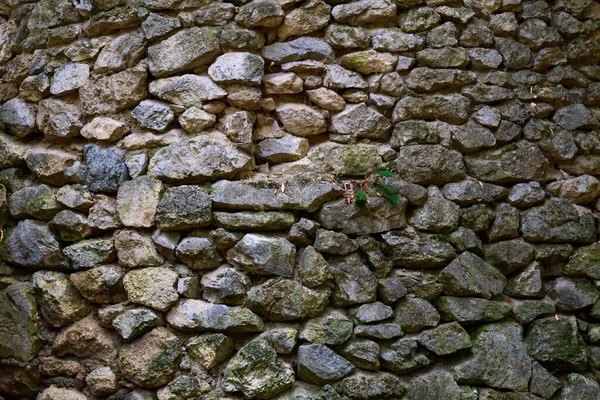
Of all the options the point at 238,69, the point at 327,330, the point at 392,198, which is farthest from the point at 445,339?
the point at 238,69

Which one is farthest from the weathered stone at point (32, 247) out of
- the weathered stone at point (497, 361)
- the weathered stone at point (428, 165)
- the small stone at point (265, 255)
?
the weathered stone at point (497, 361)

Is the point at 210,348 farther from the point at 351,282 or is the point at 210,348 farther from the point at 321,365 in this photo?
the point at 351,282

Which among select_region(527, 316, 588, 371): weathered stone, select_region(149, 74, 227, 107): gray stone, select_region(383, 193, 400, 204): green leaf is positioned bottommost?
select_region(527, 316, 588, 371): weathered stone

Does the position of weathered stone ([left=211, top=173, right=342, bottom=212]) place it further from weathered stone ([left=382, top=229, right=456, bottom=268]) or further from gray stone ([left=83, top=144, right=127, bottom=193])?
gray stone ([left=83, top=144, right=127, bottom=193])

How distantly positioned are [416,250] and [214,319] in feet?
3.07

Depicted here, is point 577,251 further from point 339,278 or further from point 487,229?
point 339,278

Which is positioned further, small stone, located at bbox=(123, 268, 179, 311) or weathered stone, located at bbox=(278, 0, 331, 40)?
weathered stone, located at bbox=(278, 0, 331, 40)

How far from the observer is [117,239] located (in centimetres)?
240

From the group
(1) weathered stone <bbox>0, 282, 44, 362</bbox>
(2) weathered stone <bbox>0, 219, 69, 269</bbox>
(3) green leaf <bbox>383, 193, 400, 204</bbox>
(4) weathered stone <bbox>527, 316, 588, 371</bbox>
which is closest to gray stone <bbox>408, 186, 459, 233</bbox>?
(3) green leaf <bbox>383, 193, 400, 204</bbox>

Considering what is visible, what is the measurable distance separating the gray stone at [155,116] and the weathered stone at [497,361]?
1693 millimetres

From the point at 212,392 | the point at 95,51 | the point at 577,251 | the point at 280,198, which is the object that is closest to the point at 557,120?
the point at 577,251

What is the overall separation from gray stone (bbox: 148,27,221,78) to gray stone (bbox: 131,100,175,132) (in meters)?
0.16

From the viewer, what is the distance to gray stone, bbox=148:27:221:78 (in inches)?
98.2

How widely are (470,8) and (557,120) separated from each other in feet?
2.35
